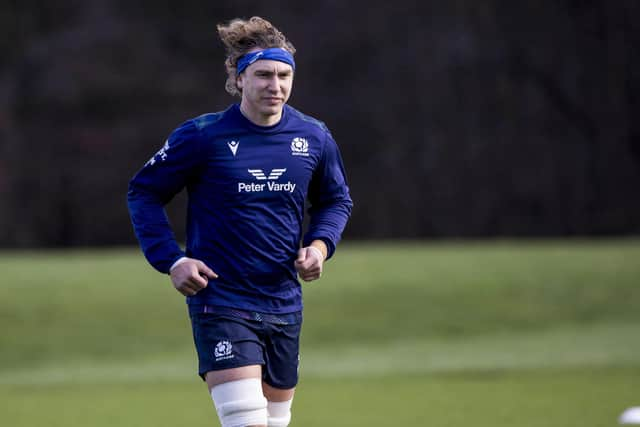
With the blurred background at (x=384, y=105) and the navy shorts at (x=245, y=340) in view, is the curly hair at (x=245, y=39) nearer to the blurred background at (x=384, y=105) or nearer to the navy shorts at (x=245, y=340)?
the navy shorts at (x=245, y=340)

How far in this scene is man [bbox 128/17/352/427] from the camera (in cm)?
362

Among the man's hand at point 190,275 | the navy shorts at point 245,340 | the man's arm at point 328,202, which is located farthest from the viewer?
the man's arm at point 328,202

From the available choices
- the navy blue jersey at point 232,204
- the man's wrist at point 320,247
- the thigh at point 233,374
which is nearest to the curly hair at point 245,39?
the navy blue jersey at point 232,204

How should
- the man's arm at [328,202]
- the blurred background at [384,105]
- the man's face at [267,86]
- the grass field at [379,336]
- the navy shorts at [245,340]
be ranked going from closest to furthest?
the navy shorts at [245,340] < the man's face at [267,86] < the man's arm at [328,202] < the grass field at [379,336] < the blurred background at [384,105]

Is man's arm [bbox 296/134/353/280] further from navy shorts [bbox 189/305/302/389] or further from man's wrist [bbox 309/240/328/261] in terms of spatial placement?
navy shorts [bbox 189/305/302/389]

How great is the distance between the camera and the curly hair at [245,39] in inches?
150

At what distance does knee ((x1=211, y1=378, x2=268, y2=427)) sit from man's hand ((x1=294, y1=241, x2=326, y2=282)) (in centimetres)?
35

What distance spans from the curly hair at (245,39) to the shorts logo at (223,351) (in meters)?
0.83

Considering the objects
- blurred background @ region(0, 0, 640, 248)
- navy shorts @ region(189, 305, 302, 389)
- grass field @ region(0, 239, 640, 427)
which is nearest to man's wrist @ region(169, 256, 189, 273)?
navy shorts @ region(189, 305, 302, 389)

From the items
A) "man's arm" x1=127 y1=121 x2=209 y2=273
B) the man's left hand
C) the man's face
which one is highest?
the man's face

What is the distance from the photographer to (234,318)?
11.9ft

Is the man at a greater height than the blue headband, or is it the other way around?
the blue headband

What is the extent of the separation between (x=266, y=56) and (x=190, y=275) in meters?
0.73

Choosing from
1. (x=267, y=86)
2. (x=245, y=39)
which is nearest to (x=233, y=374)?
(x=267, y=86)
